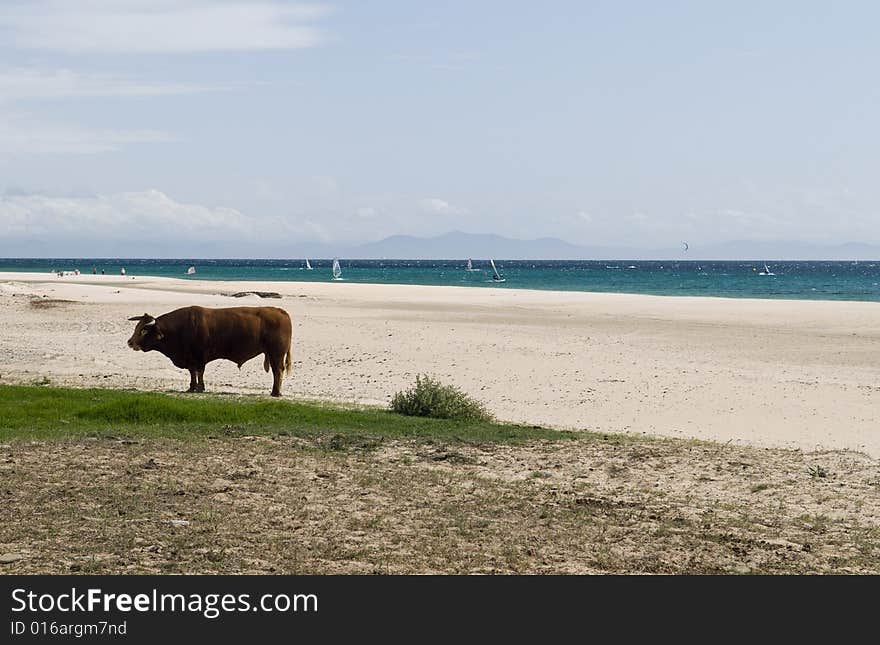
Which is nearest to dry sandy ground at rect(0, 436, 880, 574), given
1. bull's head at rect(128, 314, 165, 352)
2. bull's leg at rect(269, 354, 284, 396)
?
bull's leg at rect(269, 354, 284, 396)

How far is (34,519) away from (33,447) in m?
3.85

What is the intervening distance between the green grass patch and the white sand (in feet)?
8.58

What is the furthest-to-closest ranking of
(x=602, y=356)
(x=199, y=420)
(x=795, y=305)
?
(x=795, y=305), (x=602, y=356), (x=199, y=420)

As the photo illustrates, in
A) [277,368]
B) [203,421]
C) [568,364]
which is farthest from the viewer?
[568,364]

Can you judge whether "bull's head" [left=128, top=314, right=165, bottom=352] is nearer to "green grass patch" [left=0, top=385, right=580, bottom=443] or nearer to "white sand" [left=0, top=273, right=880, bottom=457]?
"white sand" [left=0, top=273, right=880, bottom=457]

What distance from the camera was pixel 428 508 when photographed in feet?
35.5

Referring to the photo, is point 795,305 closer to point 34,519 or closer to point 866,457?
point 866,457

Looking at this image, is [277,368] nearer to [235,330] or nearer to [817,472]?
[235,330]

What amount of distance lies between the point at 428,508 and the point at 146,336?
10.6m

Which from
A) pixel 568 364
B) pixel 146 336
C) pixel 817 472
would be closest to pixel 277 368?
pixel 146 336

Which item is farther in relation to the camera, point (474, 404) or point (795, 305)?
point (795, 305)

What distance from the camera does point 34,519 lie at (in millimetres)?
9938
